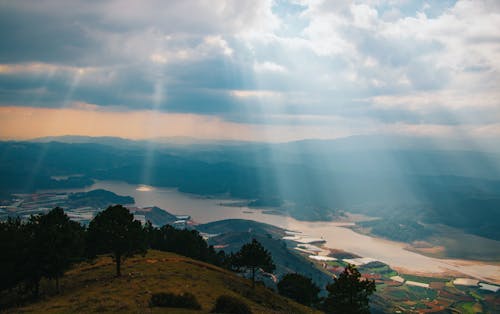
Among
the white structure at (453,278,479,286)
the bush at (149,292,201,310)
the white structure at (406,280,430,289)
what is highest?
the bush at (149,292,201,310)

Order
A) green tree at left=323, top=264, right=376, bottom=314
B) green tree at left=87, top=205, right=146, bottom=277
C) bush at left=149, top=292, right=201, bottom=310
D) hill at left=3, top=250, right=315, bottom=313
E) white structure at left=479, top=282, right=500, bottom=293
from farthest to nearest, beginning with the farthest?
white structure at left=479, top=282, right=500, bottom=293 → green tree at left=87, top=205, right=146, bottom=277 → green tree at left=323, top=264, right=376, bottom=314 → hill at left=3, top=250, right=315, bottom=313 → bush at left=149, top=292, right=201, bottom=310

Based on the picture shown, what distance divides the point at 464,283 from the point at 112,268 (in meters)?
185

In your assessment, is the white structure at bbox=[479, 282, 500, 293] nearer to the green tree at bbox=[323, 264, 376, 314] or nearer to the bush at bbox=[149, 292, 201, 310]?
the green tree at bbox=[323, 264, 376, 314]

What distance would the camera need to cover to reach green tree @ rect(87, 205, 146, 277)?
1778 inches

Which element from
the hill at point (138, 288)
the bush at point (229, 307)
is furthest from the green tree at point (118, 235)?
the bush at point (229, 307)

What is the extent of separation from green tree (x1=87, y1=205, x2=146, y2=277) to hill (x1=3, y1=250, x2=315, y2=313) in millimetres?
2851

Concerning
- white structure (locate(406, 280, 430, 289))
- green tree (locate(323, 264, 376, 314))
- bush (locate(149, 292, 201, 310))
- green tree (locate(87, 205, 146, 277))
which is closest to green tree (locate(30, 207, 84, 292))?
green tree (locate(87, 205, 146, 277))

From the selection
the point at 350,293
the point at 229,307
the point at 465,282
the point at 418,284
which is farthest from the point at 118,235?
the point at 465,282

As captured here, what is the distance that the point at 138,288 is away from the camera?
3709 centimetres

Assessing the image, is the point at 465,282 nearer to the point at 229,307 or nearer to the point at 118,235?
the point at 118,235

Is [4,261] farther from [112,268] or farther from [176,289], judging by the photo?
[176,289]

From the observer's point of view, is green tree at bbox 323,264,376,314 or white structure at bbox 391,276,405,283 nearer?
green tree at bbox 323,264,376,314

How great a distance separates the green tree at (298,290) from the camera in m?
69.1

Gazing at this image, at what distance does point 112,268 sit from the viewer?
49.9 m
